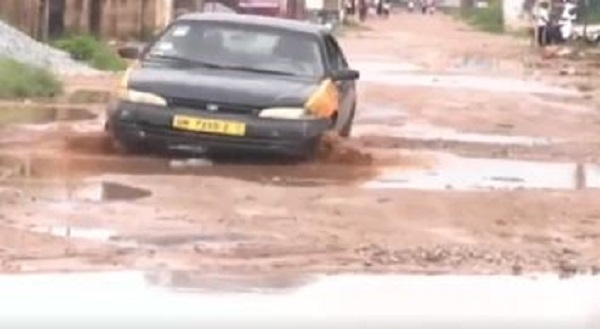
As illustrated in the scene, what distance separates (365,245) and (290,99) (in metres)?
4.18

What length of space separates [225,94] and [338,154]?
1836mm

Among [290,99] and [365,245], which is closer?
[365,245]

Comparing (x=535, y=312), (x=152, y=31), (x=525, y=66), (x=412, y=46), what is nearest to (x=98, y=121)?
(x=535, y=312)

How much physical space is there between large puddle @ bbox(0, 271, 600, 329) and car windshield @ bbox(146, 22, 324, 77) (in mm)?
6371

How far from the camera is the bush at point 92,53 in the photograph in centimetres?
2866

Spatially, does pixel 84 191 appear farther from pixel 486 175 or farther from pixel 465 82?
pixel 465 82

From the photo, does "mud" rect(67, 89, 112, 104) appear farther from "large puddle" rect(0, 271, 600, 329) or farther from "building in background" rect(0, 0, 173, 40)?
Result: "large puddle" rect(0, 271, 600, 329)

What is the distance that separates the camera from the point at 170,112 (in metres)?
14.5

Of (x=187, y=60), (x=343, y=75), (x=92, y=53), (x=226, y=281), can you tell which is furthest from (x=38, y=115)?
(x=92, y=53)

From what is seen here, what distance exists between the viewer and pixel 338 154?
632 inches

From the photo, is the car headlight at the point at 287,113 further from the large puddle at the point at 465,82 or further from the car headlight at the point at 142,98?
the large puddle at the point at 465,82

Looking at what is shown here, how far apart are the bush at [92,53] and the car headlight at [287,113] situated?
13884 mm

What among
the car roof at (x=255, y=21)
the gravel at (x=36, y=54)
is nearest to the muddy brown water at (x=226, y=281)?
the car roof at (x=255, y=21)

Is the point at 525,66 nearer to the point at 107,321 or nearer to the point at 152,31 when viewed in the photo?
the point at 152,31
